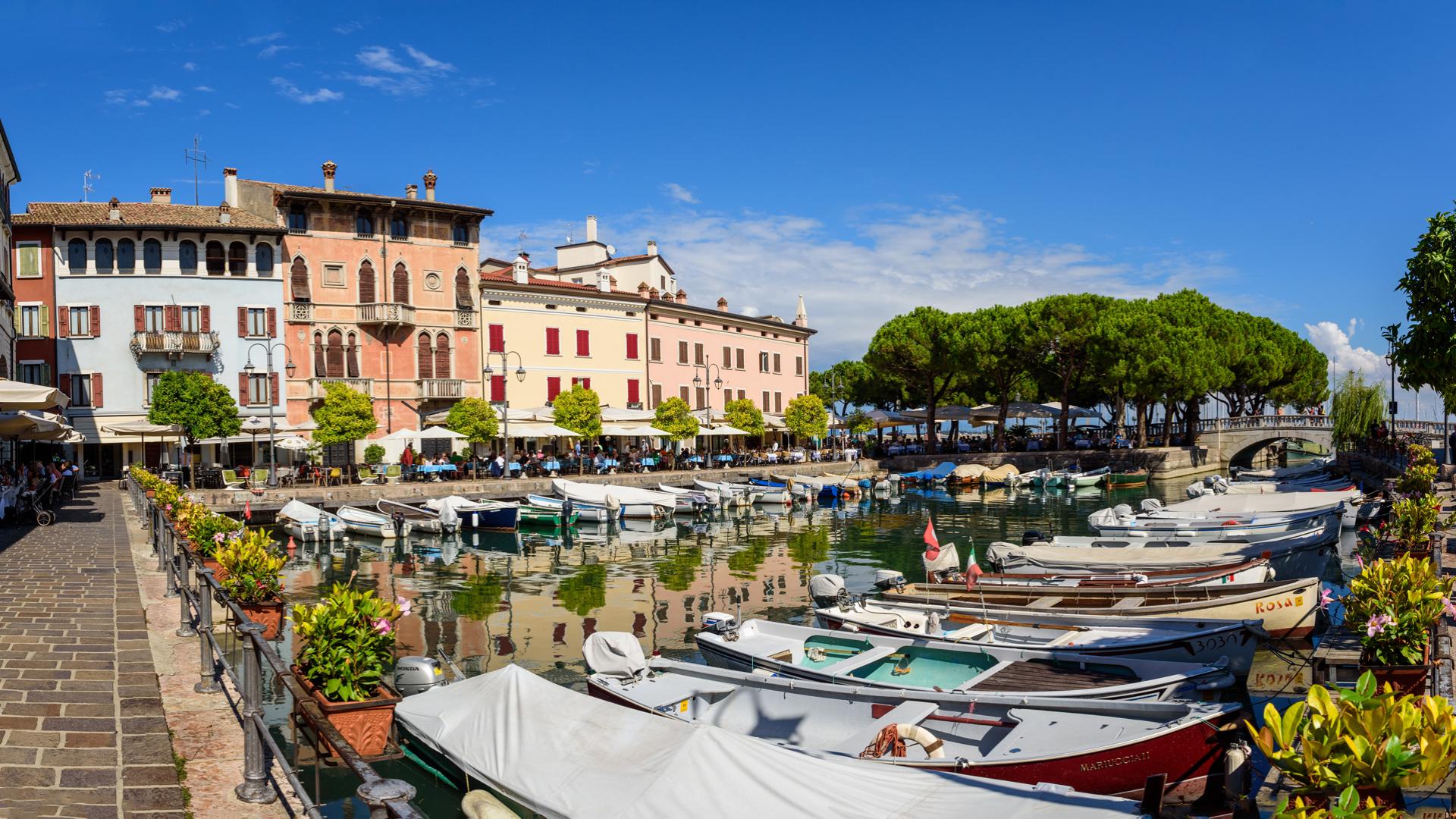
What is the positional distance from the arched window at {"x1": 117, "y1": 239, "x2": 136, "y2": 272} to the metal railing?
132 ft

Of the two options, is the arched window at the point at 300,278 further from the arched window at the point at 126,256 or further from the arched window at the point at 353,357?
the arched window at the point at 126,256

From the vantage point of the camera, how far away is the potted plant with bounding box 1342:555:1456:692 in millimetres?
9633

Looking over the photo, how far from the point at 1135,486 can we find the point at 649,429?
27479 millimetres

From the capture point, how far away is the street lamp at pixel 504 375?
4569 centimetres

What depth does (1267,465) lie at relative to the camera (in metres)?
82.1

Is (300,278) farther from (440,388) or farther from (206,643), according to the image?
(206,643)

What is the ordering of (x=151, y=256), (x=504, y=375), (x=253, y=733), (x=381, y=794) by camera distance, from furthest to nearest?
(x=504, y=375) < (x=151, y=256) < (x=253, y=733) < (x=381, y=794)

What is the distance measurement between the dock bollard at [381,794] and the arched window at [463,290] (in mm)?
50902

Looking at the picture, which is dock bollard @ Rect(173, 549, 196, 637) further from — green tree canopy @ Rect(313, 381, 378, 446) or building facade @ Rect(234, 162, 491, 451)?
building facade @ Rect(234, 162, 491, 451)

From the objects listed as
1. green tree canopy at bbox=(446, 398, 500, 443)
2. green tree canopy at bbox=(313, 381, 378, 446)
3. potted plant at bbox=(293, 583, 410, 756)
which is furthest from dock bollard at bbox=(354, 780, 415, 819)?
green tree canopy at bbox=(446, 398, 500, 443)

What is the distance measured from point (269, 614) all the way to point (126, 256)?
137 ft

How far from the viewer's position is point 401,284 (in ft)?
166

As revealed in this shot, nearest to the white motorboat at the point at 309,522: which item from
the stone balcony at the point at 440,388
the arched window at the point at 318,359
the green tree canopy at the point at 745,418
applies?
the arched window at the point at 318,359

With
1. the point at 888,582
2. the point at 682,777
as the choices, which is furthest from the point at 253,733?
the point at 888,582
